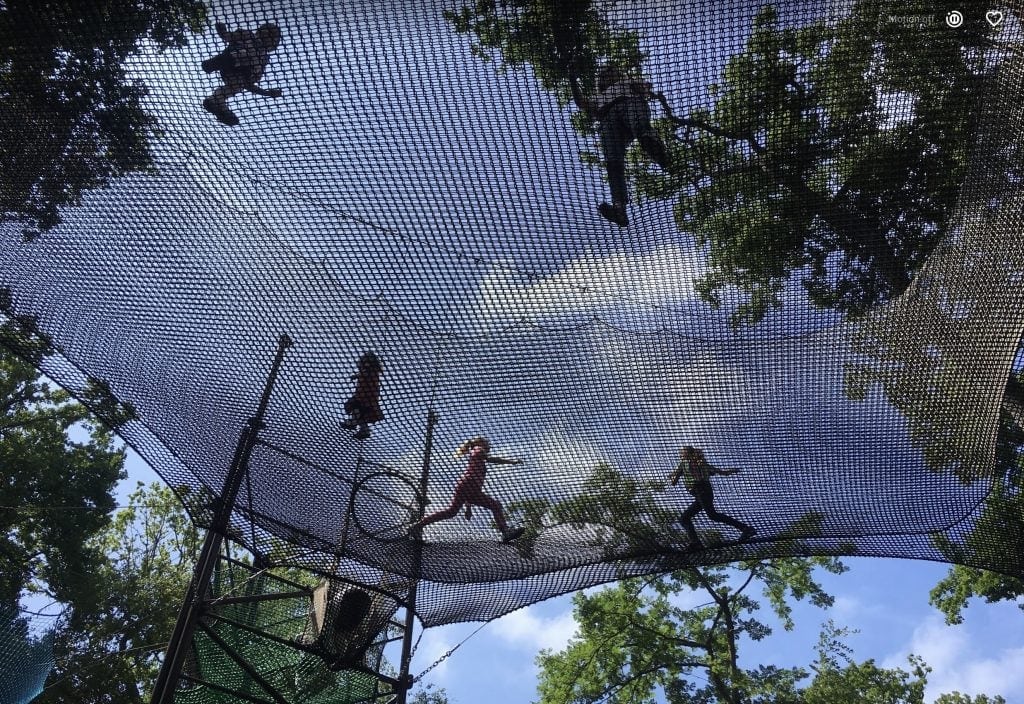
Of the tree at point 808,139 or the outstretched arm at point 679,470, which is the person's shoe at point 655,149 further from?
the outstretched arm at point 679,470

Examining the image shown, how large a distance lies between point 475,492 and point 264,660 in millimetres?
1499

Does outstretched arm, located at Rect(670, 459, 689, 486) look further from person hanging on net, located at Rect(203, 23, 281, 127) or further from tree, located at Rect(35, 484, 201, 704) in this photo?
tree, located at Rect(35, 484, 201, 704)

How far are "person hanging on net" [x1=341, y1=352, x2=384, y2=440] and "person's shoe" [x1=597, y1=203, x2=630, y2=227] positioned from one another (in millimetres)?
1174

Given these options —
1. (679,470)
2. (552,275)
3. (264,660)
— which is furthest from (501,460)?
(264,660)

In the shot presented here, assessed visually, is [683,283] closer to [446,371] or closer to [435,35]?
[446,371]

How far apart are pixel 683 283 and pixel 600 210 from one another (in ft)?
1.65

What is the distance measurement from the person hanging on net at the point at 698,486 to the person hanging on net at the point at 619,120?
1.27 meters

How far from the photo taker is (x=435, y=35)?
2.73 metres

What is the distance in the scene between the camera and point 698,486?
3.56m

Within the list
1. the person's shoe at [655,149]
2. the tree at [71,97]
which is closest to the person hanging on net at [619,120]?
the person's shoe at [655,149]

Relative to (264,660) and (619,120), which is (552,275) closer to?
(619,120)

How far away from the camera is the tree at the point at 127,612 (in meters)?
11.5

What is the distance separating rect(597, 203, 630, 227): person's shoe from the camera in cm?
305

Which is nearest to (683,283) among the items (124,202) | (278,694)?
(124,202)
